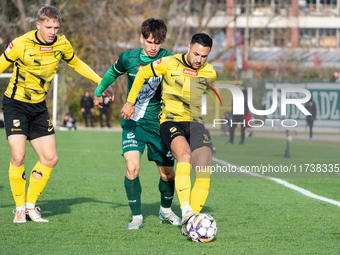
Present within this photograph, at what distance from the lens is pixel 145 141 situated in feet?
17.2

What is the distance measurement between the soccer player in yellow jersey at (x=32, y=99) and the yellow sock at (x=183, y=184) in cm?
164

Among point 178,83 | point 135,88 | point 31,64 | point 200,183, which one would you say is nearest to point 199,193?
point 200,183

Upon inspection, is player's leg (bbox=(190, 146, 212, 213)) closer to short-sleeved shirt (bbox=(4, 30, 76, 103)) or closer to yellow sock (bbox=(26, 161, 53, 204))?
yellow sock (bbox=(26, 161, 53, 204))

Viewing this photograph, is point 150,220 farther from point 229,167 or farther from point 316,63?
point 316,63

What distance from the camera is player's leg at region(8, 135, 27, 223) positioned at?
5.18 meters

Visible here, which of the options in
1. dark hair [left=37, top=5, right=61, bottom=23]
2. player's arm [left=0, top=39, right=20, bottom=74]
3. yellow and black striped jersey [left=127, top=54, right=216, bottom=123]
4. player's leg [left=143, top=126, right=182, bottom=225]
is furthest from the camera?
player's leg [left=143, top=126, right=182, bottom=225]

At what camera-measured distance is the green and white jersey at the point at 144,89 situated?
5.29 meters

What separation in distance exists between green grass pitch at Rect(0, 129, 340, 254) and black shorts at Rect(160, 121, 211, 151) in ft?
3.01

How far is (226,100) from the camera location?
17188 millimetres

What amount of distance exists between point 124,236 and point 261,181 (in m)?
4.65

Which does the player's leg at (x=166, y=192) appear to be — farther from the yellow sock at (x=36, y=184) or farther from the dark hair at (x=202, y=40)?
the dark hair at (x=202, y=40)

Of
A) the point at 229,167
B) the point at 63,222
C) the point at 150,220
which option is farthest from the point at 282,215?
the point at 229,167

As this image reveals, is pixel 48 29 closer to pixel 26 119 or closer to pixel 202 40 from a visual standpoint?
pixel 26 119

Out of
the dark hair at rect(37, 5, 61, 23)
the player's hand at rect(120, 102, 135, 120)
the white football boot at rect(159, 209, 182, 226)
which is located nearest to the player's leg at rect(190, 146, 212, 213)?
the white football boot at rect(159, 209, 182, 226)
